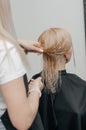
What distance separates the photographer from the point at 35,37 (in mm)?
2080

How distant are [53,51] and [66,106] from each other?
30cm

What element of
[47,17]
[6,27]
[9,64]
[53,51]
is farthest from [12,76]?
[47,17]

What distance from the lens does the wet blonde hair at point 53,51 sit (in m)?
1.41

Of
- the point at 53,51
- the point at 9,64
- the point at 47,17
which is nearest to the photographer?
the point at 9,64

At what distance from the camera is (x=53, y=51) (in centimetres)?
142

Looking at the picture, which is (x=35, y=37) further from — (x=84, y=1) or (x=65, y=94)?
(x=65, y=94)

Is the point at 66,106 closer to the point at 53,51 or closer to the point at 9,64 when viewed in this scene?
the point at 53,51

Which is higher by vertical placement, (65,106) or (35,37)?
(35,37)

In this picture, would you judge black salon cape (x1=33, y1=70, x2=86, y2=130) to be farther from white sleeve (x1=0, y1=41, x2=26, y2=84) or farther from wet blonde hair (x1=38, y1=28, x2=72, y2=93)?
white sleeve (x1=0, y1=41, x2=26, y2=84)

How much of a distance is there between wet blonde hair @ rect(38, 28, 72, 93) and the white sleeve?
62 centimetres

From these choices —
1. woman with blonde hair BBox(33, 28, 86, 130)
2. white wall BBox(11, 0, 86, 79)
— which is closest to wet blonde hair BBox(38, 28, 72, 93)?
woman with blonde hair BBox(33, 28, 86, 130)

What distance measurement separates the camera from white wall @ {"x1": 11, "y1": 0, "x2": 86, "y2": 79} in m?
2.02

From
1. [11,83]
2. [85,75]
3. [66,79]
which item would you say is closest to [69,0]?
[85,75]

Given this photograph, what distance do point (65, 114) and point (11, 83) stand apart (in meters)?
0.74
